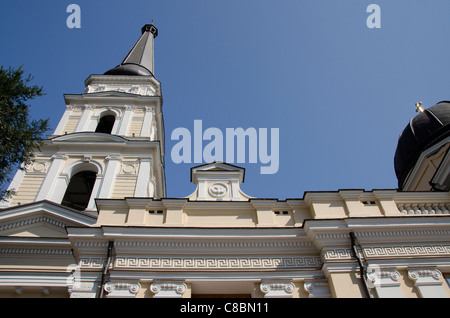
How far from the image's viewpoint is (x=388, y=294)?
788cm

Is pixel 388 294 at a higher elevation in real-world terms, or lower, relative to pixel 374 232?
lower

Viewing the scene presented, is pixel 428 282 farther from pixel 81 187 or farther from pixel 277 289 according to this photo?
pixel 81 187

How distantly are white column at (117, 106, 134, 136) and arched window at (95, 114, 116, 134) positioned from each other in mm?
1153

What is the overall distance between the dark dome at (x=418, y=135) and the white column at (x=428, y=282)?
1055 centimetres

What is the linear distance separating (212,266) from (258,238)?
1370mm

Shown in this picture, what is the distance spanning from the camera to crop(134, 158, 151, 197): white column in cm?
1498

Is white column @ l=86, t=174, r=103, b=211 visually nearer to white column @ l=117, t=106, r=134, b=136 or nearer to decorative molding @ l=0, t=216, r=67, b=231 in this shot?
decorative molding @ l=0, t=216, r=67, b=231

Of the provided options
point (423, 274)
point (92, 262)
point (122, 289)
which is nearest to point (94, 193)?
point (92, 262)

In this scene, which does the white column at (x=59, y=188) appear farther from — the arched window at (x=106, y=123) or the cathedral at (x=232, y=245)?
the arched window at (x=106, y=123)

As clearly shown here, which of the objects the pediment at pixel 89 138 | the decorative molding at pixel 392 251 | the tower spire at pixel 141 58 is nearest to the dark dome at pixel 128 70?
the tower spire at pixel 141 58

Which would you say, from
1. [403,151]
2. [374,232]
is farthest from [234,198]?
[403,151]

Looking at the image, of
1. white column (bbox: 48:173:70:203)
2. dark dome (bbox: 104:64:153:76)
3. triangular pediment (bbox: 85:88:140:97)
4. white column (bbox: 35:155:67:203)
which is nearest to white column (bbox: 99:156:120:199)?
white column (bbox: 48:173:70:203)

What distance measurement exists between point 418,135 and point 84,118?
18018 mm
